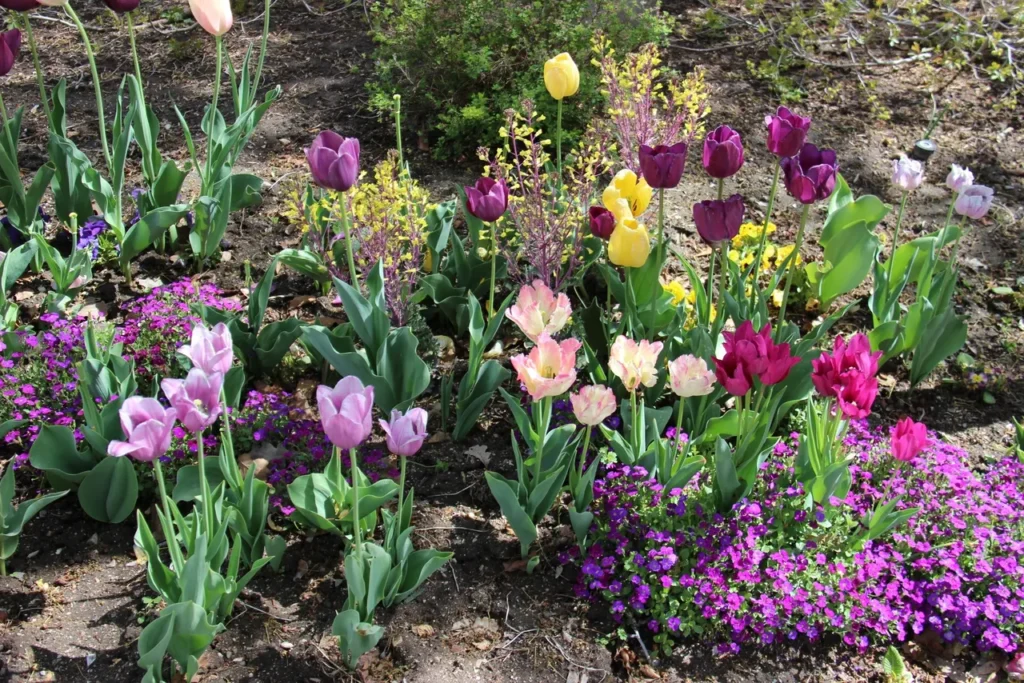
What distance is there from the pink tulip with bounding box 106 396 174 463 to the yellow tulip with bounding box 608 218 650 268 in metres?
1.20

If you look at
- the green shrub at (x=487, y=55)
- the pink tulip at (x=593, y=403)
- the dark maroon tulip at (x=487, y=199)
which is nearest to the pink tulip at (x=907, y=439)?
the pink tulip at (x=593, y=403)

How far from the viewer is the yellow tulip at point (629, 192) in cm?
264

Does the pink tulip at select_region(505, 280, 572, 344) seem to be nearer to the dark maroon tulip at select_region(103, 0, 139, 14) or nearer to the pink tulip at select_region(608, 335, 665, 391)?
the pink tulip at select_region(608, 335, 665, 391)

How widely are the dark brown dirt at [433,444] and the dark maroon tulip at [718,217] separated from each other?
89 centimetres

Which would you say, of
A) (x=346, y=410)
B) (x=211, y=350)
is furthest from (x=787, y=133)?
(x=211, y=350)

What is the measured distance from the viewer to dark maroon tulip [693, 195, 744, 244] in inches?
92.0

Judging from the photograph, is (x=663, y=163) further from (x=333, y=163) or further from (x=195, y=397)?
(x=195, y=397)

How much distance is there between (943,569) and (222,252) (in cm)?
265

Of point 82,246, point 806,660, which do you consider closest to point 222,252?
point 82,246

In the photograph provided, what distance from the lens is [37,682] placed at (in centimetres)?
212

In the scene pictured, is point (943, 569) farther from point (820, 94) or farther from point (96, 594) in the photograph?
point (820, 94)

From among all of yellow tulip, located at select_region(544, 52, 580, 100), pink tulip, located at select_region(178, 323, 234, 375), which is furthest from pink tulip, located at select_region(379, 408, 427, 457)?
yellow tulip, located at select_region(544, 52, 580, 100)

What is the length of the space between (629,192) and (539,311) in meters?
0.59

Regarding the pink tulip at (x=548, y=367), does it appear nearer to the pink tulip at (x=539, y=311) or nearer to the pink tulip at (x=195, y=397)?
the pink tulip at (x=539, y=311)
